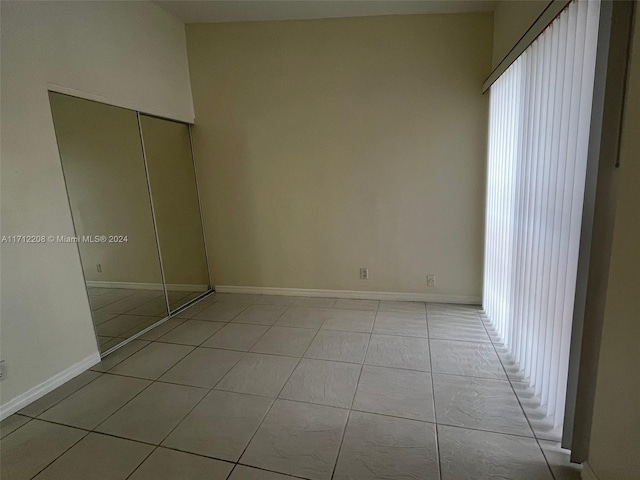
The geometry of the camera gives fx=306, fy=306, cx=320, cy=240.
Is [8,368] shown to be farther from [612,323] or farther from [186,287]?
[612,323]

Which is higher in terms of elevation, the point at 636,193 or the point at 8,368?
the point at 636,193

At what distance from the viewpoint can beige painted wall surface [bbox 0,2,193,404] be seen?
1850 mm

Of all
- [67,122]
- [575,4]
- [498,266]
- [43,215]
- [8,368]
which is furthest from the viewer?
[498,266]

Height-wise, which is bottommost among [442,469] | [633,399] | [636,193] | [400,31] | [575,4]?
[442,469]

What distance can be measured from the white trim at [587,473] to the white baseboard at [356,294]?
77.2 inches

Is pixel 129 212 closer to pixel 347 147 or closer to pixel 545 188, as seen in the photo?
pixel 347 147

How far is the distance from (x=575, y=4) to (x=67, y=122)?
305 centimetres

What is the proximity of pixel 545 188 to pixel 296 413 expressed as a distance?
1.86 meters

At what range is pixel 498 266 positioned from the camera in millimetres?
2590

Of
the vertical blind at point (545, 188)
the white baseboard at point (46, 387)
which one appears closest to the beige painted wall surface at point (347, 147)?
the vertical blind at point (545, 188)

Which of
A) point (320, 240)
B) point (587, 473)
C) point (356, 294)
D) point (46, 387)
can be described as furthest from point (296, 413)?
point (320, 240)

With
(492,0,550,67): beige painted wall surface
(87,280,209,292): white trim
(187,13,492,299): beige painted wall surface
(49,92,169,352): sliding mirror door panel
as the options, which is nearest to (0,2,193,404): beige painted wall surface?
(49,92,169,352): sliding mirror door panel

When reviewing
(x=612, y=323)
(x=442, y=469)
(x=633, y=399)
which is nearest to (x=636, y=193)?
(x=612, y=323)

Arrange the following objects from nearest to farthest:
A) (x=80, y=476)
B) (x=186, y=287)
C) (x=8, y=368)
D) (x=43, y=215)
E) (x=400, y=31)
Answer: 1. (x=80, y=476)
2. (x=8, y=368)
3. (x=43, y=215)
4. (x=400, y=31)
5. (x=186, y=287)
